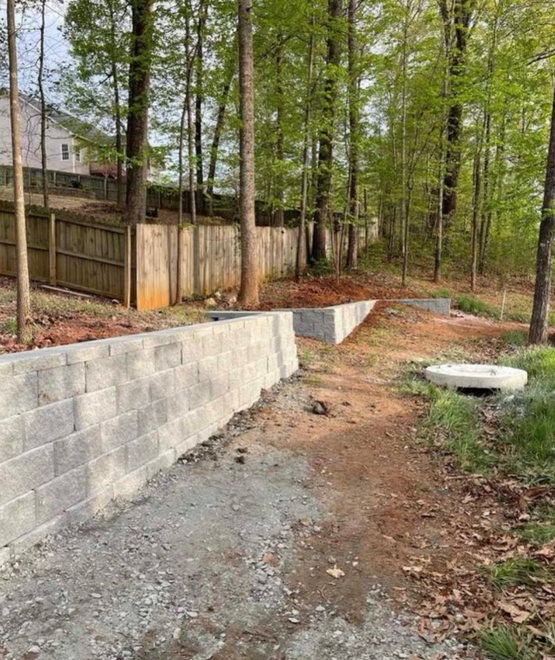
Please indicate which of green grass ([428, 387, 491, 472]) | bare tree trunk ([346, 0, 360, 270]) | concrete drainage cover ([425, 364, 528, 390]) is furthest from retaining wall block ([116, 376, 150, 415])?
bare tree trunk ([346, 0, 360, 270])

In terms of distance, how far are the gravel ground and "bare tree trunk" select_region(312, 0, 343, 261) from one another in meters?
10.9

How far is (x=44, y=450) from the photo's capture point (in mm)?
2773

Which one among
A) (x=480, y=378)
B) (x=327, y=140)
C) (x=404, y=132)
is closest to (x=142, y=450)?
(x=480, y=378)

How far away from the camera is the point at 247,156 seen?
30.6ft

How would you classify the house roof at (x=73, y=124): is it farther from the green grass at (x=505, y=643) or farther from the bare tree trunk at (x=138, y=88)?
the green grass at (x=505, y=643)

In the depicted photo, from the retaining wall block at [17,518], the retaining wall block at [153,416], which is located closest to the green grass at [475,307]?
the retaining wall block at [153,416]

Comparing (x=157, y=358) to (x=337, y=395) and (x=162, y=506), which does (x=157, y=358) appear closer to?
(x=162, y=506)

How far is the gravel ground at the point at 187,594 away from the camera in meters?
2.16

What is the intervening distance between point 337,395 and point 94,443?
11.0ft

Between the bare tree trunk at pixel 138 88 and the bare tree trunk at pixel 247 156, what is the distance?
2090mm

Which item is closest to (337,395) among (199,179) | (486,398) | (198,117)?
(486,398)

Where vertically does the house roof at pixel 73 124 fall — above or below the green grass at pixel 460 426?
above

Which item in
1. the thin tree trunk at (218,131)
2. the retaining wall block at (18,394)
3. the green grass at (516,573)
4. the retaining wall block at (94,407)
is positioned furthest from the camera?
the thin tree trunk at (218,131)

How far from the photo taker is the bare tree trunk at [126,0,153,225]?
10.3m
